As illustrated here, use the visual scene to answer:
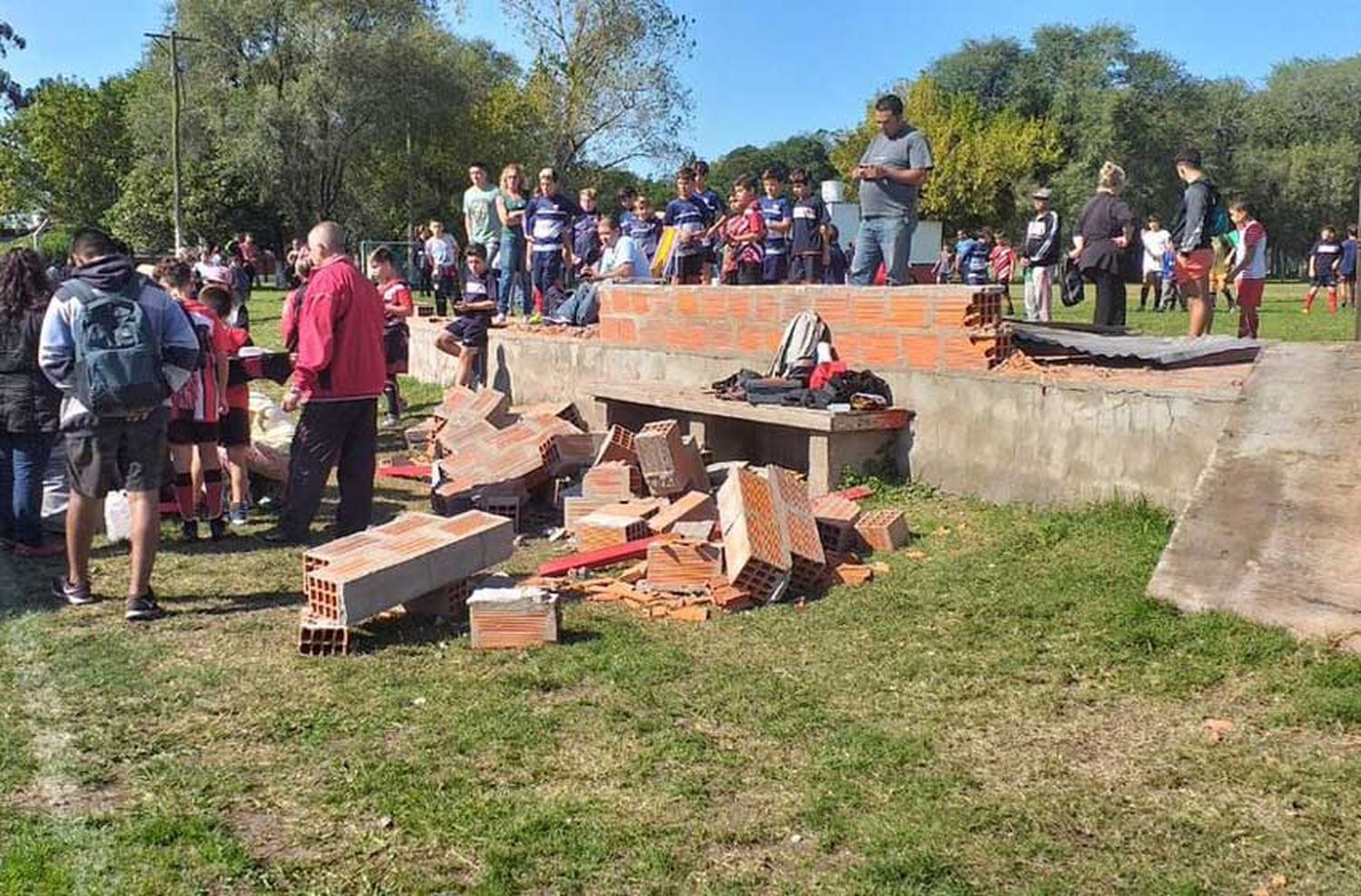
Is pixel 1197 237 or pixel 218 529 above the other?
pixel 1197 237

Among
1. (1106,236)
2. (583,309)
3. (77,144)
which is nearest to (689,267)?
(583,309)

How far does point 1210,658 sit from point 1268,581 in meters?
0.53

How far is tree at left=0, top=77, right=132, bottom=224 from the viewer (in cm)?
6725

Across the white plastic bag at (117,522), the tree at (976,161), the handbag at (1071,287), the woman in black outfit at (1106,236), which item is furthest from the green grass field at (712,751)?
the tree at (976,161)

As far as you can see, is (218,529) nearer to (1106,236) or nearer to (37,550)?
(37,550)

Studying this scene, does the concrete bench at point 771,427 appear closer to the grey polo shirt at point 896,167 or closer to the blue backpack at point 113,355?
the grey polo shirt at point 896,167

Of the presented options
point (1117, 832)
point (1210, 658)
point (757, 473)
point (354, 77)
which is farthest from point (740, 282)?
point (354, 77)

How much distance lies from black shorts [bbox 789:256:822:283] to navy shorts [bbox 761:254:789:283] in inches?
3.7

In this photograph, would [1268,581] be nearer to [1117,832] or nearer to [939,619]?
[939,619]

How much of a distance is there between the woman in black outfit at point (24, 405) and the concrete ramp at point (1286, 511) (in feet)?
21.1

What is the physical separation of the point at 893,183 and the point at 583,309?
179 inches

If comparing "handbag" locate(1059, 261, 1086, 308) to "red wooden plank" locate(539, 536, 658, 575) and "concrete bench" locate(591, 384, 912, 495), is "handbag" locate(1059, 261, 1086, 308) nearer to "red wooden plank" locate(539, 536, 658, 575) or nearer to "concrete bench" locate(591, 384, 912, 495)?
"concrete bench" locate(591, 384, 912, 495)

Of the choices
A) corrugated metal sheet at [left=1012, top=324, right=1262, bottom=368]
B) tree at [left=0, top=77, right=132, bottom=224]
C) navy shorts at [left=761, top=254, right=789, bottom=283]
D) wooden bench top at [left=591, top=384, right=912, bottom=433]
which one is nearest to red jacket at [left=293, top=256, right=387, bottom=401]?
wooden bench top at [left=591, top=384, right=912, bottom=433]

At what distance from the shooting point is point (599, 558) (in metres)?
7.33
